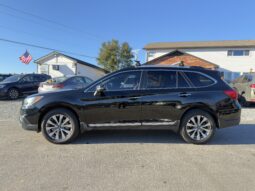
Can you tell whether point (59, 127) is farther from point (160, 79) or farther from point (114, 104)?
point (160, 79)

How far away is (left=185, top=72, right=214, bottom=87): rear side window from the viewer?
14.5 feet

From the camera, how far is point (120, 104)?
14.0 feet

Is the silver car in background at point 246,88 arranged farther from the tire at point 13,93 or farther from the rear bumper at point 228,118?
the tire at point 13,93

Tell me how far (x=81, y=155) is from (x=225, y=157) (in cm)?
281

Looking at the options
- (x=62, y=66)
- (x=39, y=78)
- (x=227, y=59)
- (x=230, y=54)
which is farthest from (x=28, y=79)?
(x=230, y=54)

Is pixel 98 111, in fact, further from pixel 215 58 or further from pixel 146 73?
pixel 215 58

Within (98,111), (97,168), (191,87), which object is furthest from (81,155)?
(191,87)

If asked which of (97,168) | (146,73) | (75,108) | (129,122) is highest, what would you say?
(146,73)

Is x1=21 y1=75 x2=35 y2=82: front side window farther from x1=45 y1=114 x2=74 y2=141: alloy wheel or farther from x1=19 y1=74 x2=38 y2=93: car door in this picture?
x1=45 y1=114 x2=74 y2=141: alloy wheel

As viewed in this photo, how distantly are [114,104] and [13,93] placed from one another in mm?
9579

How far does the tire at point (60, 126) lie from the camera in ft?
14.0

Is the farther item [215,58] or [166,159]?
[215,58]

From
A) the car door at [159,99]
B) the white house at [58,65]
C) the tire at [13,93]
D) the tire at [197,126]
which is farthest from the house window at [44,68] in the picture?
the tire at [197,126]

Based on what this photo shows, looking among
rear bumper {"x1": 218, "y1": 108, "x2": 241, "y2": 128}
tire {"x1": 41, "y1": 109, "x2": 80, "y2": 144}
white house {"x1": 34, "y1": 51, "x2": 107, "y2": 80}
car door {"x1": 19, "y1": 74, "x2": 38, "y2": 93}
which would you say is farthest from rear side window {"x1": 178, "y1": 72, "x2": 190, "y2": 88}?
white house {"x1": 34, "y1": 51, "x2": 107, "y2": 80}
